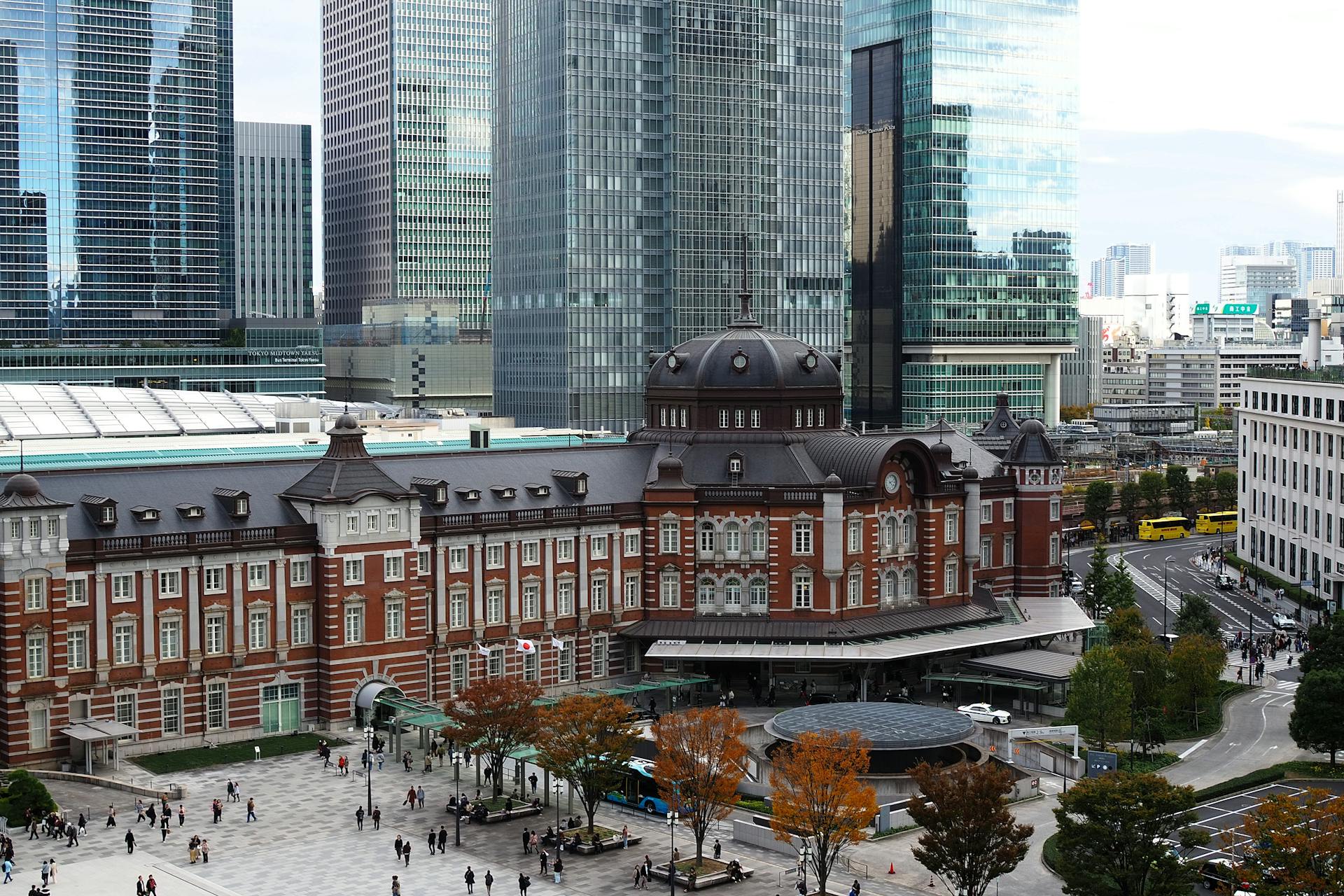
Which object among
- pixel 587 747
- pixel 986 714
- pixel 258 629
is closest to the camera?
pixel 587 747

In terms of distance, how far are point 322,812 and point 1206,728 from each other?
57990 millimetres

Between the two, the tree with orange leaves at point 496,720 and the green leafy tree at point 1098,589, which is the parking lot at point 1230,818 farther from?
the green leafy tree at point 1098,589

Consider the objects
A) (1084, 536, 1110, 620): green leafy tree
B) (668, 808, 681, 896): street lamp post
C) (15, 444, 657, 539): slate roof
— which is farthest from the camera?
(1084, 536, 1110, 620): green leafy tree

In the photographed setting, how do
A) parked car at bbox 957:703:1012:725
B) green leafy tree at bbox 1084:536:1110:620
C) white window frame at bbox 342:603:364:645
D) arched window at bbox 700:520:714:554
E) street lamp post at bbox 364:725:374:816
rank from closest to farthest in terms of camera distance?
1. street lamp post at bbox 364:725:374:816
2. white window frame at bbox 342:603:364:645
3. parked car at bbox 957:703:1012:725
4. arched window at bbox 700:520:714:554
5. green leafy tree at bbox 1084:536:1110:620

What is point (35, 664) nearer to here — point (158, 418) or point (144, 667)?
point (144, 667)

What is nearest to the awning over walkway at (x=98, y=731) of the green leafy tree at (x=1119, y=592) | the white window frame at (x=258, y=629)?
the white window frame at (x=258, y=629)

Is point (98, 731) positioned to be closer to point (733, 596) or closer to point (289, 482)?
point (289, 482)

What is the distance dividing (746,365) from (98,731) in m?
55.6

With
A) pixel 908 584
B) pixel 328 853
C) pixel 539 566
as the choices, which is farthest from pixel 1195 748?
pixel 328 853

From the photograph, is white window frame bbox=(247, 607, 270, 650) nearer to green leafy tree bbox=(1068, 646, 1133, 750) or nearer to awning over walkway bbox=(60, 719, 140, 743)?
awning over walkway bbox=(60, 719, 140, 743)

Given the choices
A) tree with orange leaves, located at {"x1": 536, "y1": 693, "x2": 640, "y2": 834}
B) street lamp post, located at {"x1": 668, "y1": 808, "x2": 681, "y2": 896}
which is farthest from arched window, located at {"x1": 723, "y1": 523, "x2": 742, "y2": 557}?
tree with orange leaves, located at {"x1": 536, "y1": 693, "x2": 640, "y2": 834}

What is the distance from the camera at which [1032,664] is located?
12444 centimetres

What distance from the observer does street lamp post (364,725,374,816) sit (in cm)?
9269

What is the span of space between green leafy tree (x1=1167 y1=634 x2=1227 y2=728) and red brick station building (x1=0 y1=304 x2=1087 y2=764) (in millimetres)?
15699
